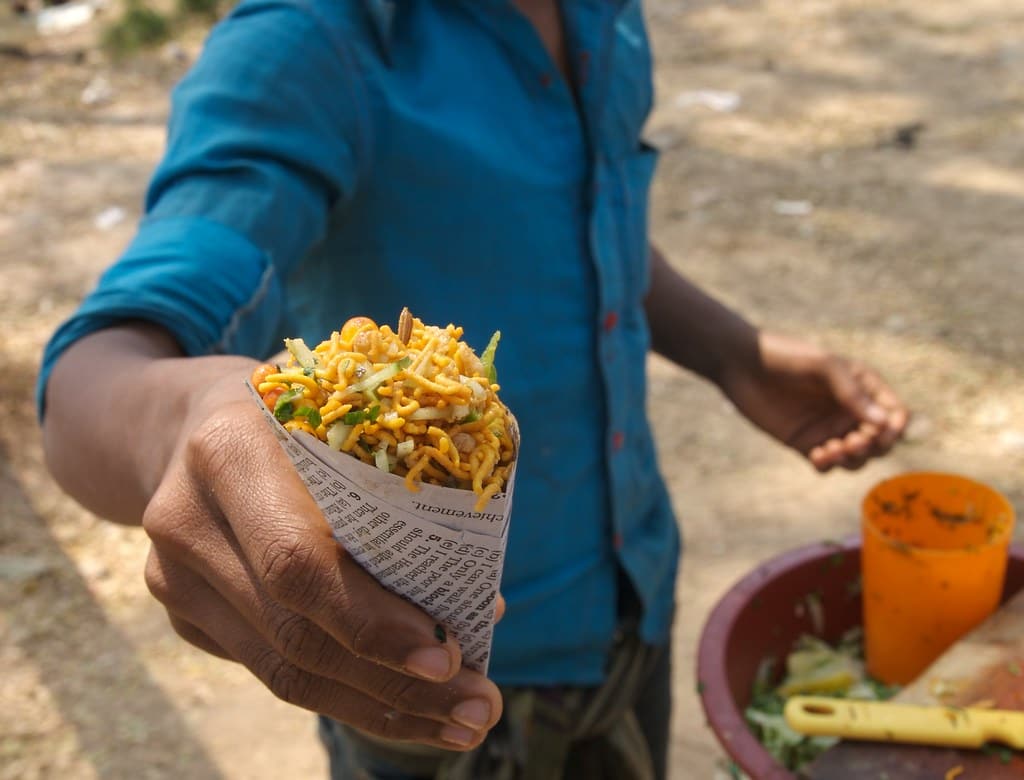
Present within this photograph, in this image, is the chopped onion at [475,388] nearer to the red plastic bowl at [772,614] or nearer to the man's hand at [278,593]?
the man's hand at [278,593]

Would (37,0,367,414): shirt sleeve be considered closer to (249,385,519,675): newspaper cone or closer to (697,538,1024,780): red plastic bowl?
(249,385,519,675): newspaper cone

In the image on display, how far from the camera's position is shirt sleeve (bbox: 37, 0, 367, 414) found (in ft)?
4.44

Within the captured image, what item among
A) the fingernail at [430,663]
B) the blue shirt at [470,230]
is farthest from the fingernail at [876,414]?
the fingernail at [430,663]

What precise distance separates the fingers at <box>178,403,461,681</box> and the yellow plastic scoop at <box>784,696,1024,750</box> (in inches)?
31.3

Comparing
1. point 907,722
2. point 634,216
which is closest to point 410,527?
point 907,722

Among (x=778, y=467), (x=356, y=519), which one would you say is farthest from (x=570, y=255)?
(x=778, y=467)

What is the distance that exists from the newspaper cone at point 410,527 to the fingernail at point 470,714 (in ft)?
0.25

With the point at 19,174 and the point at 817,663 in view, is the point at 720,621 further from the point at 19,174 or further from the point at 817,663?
the point at 19,174

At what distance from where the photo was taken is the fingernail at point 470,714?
102cm

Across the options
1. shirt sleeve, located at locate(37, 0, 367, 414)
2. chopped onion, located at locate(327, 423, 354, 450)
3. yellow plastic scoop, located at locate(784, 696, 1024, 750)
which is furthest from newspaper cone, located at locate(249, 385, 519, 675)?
yellow plastic scoop, located at locate(784, 696, 1024, 750)

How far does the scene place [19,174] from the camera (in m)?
6.40

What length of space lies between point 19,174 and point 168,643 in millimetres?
3837

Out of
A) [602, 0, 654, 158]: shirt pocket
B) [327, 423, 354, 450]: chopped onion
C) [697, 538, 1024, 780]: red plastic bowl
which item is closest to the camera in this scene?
[327, 423, 354, 450]: chopped onion

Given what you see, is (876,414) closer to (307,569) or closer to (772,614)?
(772,614)
